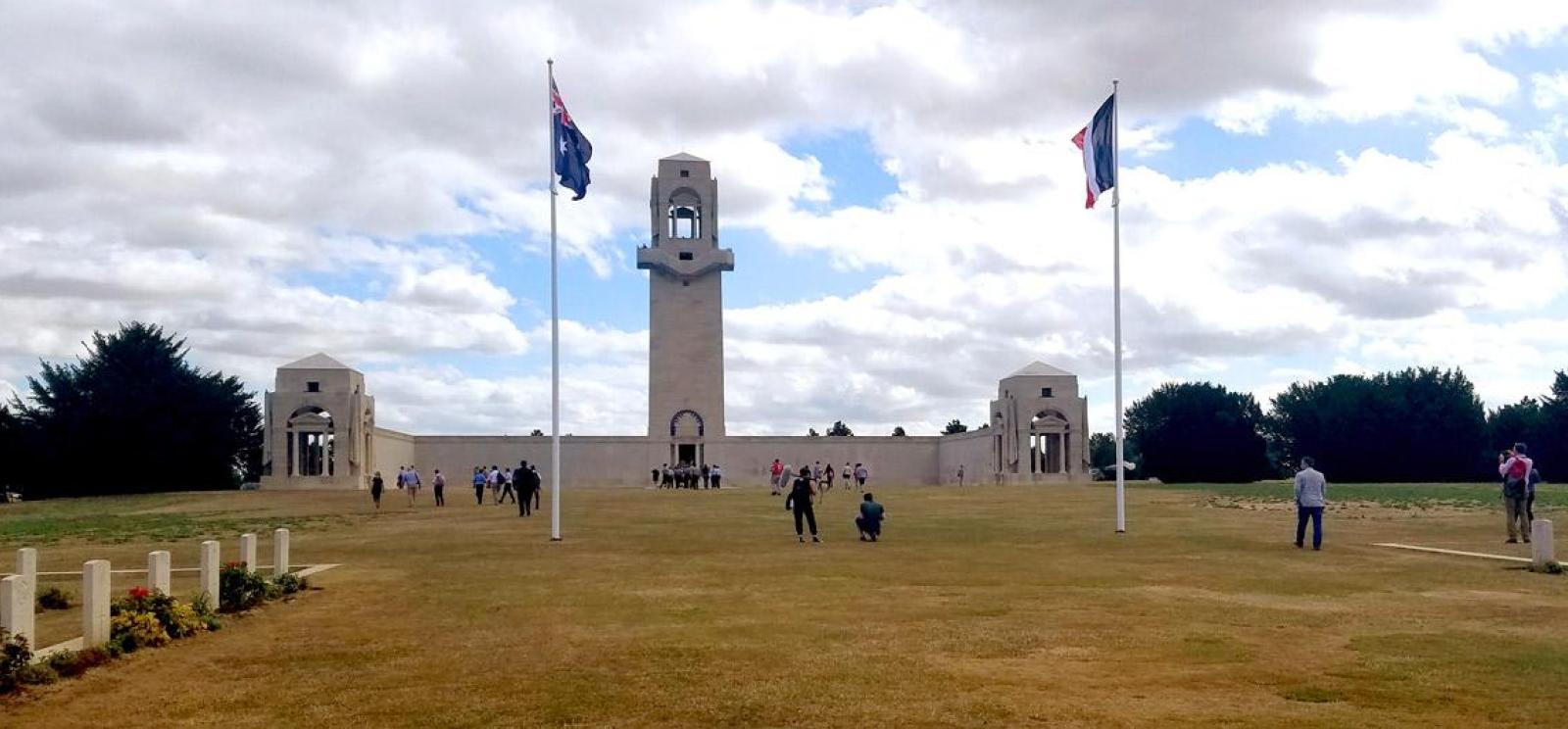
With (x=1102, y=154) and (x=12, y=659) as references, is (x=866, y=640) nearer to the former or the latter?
(x=12, y=659)

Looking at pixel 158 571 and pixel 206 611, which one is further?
pixel 206 611

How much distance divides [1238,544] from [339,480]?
5327cm

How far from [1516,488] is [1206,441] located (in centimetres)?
6916

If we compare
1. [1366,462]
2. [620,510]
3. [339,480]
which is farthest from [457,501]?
[1366,462]

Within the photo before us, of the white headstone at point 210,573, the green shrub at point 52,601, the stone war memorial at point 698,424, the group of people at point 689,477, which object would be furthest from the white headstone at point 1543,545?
the stone war memorial at point 698,424

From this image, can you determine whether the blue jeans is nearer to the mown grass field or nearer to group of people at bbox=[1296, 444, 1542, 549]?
group of people at bbox=[1296, 444, 1542, 549]

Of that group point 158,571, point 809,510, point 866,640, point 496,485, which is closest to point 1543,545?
point 866,640

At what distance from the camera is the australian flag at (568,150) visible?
2820 centimetres

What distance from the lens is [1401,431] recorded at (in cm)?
8794

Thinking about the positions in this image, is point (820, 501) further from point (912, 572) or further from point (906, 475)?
point (906, 475)

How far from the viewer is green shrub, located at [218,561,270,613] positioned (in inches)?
650

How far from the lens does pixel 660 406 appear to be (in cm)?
8188

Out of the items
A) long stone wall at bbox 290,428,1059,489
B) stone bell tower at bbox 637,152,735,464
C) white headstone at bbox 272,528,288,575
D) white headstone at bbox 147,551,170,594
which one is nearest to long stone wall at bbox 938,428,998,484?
long stone wall at bbox 290,428,1059,489

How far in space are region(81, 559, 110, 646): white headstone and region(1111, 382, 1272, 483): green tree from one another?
8366 centimetres
